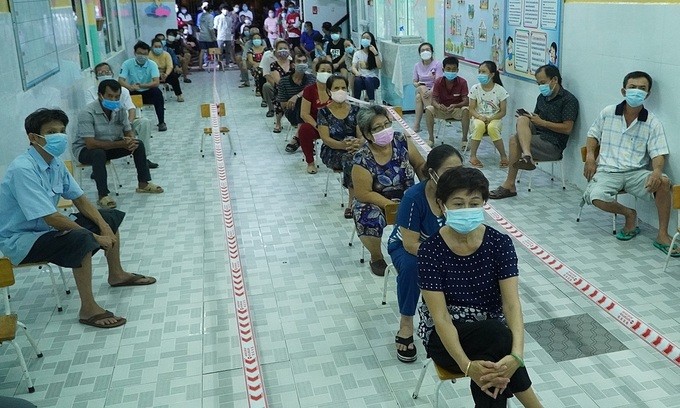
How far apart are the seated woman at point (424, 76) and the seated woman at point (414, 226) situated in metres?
5.30

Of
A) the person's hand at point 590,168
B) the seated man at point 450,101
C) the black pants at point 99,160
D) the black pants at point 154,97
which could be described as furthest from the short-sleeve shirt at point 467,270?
the black pants at point 154,97

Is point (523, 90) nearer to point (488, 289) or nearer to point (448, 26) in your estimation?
point (448, 26)

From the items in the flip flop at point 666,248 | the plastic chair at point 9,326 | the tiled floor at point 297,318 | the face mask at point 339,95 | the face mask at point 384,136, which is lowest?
the tiled floor at point 297,318

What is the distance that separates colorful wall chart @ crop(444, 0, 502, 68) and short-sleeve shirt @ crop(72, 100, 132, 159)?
4.09 meters

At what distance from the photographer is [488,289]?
2.69 m

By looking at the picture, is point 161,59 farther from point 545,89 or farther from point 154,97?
point 545,89

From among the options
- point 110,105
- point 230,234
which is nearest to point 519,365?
point 230,234

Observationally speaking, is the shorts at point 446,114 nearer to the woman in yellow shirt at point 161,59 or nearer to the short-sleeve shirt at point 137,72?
the short-sleeve shirt at point 137,72

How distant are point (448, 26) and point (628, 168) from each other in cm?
463

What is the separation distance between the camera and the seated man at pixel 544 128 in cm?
593

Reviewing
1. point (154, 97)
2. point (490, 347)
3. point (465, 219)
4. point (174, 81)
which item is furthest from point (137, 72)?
point (490, 347)

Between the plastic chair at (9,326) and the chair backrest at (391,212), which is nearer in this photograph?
the plastic chair at (9,326)

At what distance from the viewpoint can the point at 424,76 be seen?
8.70m

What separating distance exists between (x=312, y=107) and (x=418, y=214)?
3977 mm
